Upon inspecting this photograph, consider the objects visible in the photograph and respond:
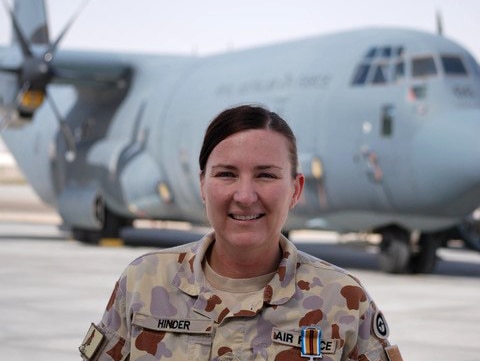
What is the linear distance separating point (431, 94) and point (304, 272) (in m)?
12.0

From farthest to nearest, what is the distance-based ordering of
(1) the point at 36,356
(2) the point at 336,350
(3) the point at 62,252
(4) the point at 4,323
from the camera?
(3) the point at 62,252 → (4) the point at 4,323 → (1) the point at 36,356 → (2) the point at 336,350

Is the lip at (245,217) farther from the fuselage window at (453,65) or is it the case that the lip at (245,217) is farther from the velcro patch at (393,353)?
the fuselage window at (453,65)

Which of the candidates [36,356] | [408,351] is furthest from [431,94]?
[36,356]

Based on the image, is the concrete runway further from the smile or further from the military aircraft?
the smile

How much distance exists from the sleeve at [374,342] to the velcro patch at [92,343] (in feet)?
1.93

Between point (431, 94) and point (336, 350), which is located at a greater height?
point (336, 350)

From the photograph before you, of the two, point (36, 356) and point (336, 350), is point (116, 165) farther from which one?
point (336, 350)

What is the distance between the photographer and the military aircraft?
14102mm

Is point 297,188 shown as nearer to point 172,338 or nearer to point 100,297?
point 172,338

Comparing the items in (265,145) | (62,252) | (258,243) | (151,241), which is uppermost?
(265,145)

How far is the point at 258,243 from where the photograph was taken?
2.42 m

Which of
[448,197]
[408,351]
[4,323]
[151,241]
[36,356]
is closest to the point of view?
[36,356]

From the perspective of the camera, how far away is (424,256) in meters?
15.3

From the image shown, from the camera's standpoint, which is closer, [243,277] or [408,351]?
[243,277]
